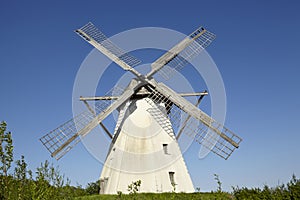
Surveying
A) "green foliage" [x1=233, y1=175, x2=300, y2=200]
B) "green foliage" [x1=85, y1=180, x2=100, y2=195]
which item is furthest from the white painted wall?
"green foliage" [x1=85, y1=180, x2=100, y2=195]

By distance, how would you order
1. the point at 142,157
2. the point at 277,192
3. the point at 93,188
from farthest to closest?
the point at 93,188
the point at 142,157
the point at 277,192

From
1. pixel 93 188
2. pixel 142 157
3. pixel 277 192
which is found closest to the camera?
pixel 277 192

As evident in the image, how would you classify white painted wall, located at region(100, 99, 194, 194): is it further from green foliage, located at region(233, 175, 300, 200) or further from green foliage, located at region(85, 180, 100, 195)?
green foliage, located at region(85, 180, 100, 195)

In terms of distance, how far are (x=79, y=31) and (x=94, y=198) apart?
32.8 ft

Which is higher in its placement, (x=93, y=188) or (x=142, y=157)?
(x=93, y=188)

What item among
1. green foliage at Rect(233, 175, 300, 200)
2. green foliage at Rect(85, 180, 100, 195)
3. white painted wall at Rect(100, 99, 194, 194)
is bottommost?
green foliage at Rect(233, 175, 300, 200)

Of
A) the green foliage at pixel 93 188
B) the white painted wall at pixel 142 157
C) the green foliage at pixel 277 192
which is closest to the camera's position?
the green foliage at pixel 277 192

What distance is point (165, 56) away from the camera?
18562 millimetres

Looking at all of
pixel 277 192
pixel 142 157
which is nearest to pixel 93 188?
pixel 142 157

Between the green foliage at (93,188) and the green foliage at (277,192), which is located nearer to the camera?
the green foliage at (277,192)

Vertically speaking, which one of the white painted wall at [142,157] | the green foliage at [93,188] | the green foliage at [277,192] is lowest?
the green foliage at [277,192]

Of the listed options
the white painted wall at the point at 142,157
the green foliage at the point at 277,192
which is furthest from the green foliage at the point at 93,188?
the green foliage at the point at 277,192

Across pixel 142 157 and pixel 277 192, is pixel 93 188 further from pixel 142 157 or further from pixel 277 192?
pixel 277 192

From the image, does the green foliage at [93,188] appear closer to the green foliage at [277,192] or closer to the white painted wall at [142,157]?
the white painted wall at [142,157]
